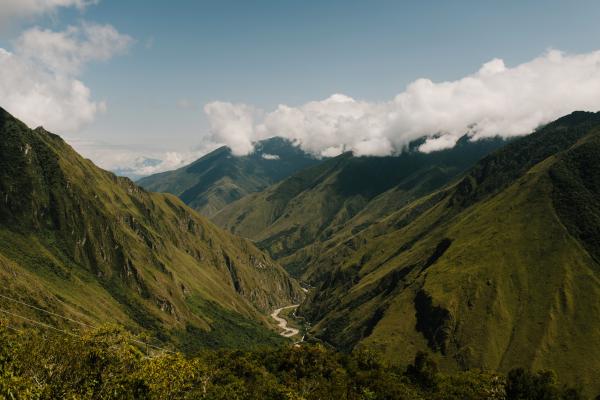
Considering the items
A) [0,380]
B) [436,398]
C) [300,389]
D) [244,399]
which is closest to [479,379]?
[436,398]

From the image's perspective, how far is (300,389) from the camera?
153 m

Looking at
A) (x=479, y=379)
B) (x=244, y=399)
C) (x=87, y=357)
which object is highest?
(x=87, y=357)

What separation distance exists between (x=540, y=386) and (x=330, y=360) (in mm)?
75553

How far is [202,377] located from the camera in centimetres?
14725

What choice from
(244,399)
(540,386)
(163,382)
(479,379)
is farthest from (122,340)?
(540,386)

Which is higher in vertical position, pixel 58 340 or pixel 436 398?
pixel 58 340

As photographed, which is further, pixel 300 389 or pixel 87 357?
pixel 300 389

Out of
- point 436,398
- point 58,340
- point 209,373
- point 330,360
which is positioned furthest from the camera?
point 330,360

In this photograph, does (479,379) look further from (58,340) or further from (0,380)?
(0,380)

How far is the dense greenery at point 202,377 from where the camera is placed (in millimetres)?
72875

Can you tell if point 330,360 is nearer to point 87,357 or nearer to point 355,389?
point 355,389

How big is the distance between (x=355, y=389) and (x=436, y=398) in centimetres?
2653

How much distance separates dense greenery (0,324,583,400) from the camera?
72875 mm

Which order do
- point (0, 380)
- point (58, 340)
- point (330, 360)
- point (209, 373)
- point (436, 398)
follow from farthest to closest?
point (330, 360) → point (209, 373) → point (436, 398) → point (58, 340) → point (0, 380)
